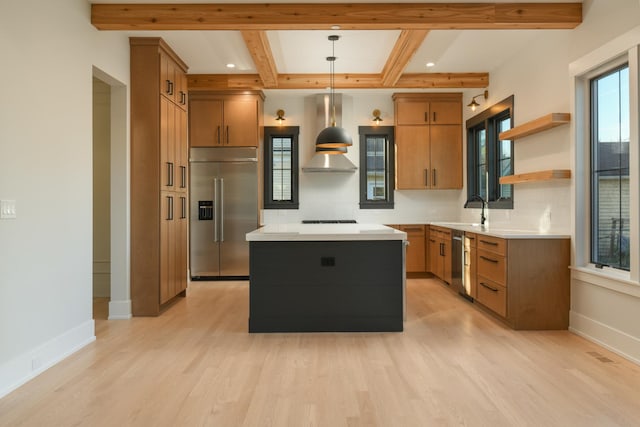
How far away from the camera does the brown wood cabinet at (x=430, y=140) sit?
6.95 metres

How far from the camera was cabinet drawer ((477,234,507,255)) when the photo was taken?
4117 millimetres

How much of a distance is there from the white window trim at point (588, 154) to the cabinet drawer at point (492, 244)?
57 cm

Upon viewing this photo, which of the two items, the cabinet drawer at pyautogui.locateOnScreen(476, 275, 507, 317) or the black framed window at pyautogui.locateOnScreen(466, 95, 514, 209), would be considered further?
the black framed window at pyautogui.locateOnScreen(466, 95, 514, 209)

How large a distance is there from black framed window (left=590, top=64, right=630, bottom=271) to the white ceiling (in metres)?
1.02

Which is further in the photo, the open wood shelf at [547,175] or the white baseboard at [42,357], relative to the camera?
the open wood shelf at [547,175]

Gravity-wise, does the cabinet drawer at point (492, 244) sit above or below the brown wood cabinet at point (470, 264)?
above

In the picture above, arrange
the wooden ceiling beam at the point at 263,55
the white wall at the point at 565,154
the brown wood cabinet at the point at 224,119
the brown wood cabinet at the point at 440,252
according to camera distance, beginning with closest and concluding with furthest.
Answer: the white wall at the point at 565,154, the wooden ceiling beam at the point at 263,55, the brown wood cabinet at the point at 440,252, the brown wood cabinet at the point at 224,119

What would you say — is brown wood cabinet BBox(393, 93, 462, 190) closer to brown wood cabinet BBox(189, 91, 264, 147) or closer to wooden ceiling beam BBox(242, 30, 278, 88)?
wooden ceiling beam BBox(242, 30, 278, 88)

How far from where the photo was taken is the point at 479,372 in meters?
3.01

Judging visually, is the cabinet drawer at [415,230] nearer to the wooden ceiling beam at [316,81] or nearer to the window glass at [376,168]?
the window glass at [376,168]

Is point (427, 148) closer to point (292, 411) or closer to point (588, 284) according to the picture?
point (588, 284)

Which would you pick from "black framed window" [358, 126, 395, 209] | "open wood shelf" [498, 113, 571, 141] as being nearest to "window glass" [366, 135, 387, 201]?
"black framed window" [358, 126, 395, 209]

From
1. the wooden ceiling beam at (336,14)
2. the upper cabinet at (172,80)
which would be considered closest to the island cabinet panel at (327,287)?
the wooden ceiling beam at (336,14)

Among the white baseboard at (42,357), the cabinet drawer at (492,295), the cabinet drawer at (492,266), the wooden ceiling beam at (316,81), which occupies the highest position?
the wooden ceiling beam at (316,81)
